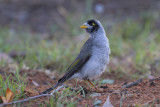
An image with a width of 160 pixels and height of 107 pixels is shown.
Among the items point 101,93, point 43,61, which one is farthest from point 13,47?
point 101,93

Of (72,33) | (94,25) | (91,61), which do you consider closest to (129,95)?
(91,61)

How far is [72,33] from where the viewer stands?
873 centimetres

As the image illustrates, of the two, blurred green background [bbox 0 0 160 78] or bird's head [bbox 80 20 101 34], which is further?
blurred green background [bbox 0 0 160 78]

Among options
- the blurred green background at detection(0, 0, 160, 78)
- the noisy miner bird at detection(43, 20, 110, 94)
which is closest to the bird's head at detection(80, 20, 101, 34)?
the noisy miner bird at detection(43, 20, 110, 94)

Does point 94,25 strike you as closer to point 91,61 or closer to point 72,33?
point 91,61

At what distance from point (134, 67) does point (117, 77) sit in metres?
0.80

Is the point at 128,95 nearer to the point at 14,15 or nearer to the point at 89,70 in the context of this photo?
the point at 89,70

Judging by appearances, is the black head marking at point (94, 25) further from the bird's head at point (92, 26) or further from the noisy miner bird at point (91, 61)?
the noisy miner bird at point (91, 61)

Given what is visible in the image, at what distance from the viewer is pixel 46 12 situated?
434 inches

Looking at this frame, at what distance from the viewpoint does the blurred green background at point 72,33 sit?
606cm

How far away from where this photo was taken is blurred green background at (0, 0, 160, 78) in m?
6.06

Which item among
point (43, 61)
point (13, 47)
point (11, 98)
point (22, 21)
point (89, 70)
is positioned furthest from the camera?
point (22, 21)

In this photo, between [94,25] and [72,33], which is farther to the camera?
[72,33]

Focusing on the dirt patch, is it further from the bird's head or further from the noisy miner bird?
the bird's head
